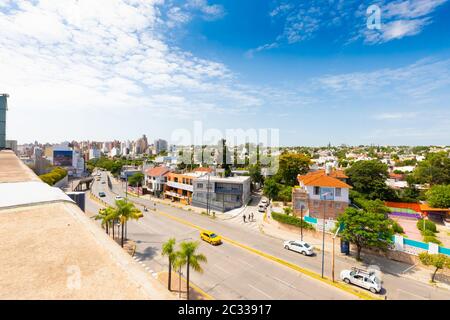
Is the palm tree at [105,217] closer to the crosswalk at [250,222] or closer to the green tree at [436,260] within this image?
the crosswalk at [250,222]

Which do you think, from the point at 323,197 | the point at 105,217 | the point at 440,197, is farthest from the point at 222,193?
the point at 440,197

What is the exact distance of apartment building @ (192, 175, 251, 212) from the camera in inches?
1721

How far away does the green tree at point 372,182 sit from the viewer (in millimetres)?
42909

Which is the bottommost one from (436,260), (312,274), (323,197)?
(312,274)

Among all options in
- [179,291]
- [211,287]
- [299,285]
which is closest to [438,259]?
[299,285]

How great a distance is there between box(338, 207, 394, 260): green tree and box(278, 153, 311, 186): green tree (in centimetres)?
2982

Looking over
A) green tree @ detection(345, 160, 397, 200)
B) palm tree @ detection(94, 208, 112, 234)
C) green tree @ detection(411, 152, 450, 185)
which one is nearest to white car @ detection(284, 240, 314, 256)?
palm tree @ detection(94, 208, 112, 234)

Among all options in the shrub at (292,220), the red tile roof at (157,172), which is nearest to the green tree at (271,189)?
the shrub at (292,220)

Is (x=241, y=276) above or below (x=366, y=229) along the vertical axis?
below

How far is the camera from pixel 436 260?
18844 millimetres

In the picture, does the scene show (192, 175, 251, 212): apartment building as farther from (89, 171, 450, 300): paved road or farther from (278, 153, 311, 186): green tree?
(278, 153, 311, 186): green tree

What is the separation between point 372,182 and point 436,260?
26934 millimetres

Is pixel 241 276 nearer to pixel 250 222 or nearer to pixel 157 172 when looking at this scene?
pixel 250 222
